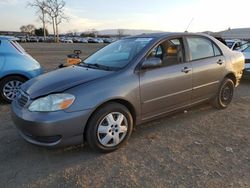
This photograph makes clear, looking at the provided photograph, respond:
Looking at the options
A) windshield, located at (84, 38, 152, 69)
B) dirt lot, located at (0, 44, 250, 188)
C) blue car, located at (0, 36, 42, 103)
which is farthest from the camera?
blue car, located at (0, 36, 42, 103)

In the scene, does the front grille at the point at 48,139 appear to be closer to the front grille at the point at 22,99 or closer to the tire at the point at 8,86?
the front grille at the point at 22,99

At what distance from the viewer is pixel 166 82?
15.0 ft

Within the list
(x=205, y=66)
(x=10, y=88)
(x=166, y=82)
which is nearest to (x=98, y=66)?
(x=166, y=82)

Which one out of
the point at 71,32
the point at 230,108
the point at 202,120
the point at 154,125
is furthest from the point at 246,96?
the point at 71,32

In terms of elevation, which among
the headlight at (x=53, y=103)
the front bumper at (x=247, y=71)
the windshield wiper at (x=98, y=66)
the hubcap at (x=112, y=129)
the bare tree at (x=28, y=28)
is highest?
the bare tree at (x=28, y=28)

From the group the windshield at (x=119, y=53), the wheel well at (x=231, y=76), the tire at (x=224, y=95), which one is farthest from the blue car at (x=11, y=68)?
the wheel well at (x=231, y=76)

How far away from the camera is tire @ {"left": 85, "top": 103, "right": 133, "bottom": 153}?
382 centimetres

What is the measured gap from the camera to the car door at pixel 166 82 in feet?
14.3

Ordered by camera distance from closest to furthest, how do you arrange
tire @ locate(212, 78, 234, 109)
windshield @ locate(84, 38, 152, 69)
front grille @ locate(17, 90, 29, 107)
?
front grille @ locate(17, 90, 29, 107)
windshield @ locate(84, 38, 152, 69)
tire @ locate(212, 78, 234, 109)

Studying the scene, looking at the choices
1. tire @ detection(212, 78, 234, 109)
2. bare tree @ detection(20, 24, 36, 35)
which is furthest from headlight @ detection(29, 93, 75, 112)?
bare tree @ detection(20, 24, 36, 35)

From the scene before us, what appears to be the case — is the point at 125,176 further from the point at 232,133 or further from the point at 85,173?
the point at 232,133

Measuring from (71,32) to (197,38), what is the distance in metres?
128

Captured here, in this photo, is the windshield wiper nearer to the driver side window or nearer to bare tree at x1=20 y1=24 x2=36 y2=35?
the driver side window

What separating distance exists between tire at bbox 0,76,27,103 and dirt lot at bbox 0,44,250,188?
5.27 feet
